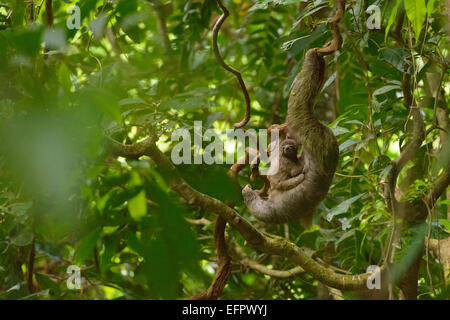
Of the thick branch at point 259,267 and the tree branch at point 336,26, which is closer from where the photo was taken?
the tree branch at point 336,26

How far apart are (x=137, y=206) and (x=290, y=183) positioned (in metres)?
1.24

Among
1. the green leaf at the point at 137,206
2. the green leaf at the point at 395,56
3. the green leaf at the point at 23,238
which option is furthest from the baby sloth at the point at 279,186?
the green leaf at the point at 137,206

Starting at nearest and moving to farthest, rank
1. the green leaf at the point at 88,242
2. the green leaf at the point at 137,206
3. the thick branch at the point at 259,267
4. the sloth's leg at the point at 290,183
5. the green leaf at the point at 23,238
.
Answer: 1. the green leaf at the point at 137,206
2. the green leaf at the point at 88,242
3. the sloth's leg at the point at 290,183
4. the green leaf at the point at 23,238
5. the thick branch at the point at 259,267

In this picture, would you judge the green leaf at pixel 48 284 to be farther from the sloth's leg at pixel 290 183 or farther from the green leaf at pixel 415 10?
the green leaf at pixel 415 10

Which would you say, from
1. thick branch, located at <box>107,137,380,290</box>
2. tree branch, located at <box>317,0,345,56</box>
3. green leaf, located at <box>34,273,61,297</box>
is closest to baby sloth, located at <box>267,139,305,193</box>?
thick branch, located at <box>107,137,380,290</box>

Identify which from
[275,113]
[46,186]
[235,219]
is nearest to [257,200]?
[235,219]

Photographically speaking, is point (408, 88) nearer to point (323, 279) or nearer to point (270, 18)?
point (323, 279)

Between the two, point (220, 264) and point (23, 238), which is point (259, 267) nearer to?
point (220, 264)

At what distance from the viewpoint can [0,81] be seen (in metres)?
0.88

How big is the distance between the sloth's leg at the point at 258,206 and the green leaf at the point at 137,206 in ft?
3.97

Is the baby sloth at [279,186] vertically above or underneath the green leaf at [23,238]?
above

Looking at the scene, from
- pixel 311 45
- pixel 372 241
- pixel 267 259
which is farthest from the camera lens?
pixel 267 259

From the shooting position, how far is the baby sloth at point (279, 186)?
6.30 ft

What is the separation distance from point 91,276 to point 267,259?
1.11m
